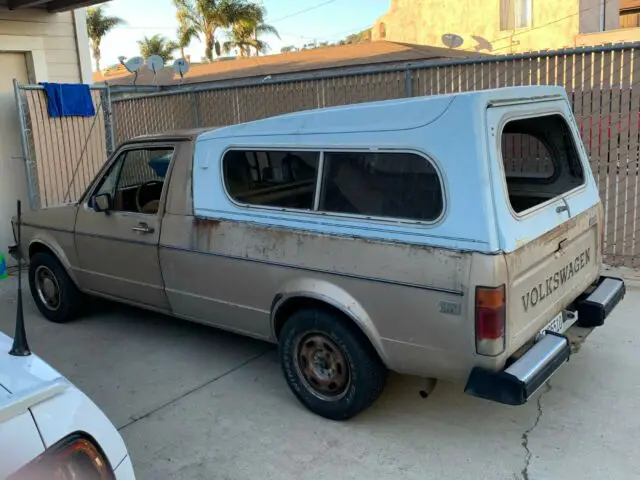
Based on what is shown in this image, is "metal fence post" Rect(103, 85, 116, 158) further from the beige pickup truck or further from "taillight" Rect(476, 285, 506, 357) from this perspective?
"taillight" Rect(476, 285, 506, 357)

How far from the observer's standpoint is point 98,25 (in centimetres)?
3953

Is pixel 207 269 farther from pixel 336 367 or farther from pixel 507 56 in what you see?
pixel 507 56

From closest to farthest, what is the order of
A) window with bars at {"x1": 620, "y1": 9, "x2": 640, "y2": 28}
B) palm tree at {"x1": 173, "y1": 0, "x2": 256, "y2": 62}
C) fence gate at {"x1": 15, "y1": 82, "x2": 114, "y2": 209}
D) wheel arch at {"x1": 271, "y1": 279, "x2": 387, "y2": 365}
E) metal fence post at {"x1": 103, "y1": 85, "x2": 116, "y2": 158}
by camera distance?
wheel arch at {"x1": 271, "y1": 279, "x2": 387, "y2": 365} → fence gate at {"x1": 15, "y1": 82, "x2": 114, "y2": 209} → metal fence post at {"x1": 103, "y1": 85, "x2": 116, "y2": 158} → window with bars at {"x1": 620, "y1": 9, "x2": 640, "y2": 28} → palm tree at {"x1": 173, "y1": 0, "x2": 256, "y2": 62}

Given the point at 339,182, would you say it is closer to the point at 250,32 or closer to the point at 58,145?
the point at 58,145

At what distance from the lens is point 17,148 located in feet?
27.5

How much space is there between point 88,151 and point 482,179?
738 centimetres

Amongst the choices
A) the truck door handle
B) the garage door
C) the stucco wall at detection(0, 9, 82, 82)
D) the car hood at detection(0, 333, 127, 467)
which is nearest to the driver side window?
the truck door handle

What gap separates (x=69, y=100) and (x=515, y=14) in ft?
68.2

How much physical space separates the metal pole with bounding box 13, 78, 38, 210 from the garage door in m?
0.17

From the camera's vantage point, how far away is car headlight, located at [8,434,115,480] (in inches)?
66.1

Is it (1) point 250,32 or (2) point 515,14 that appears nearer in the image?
(2) point 515,14

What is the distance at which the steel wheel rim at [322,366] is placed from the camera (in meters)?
3.61

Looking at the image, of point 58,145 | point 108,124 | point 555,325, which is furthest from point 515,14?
point 555,325

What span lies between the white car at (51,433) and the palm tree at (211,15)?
35624mm
